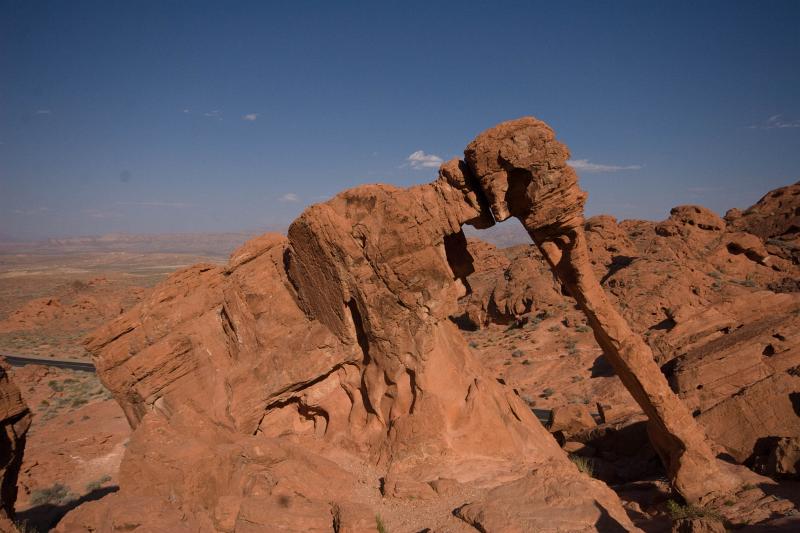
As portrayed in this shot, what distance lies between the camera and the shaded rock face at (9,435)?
9680 millimetres

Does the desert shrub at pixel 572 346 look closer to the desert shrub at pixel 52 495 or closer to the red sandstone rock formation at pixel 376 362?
the red sandstone rock formation at pixel 376 362

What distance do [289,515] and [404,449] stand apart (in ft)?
10.1

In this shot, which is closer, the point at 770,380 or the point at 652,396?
the point at 652,396

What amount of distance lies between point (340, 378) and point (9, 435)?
6.55m

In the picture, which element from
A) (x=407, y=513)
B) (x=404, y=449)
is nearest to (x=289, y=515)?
(x=407, y=513)

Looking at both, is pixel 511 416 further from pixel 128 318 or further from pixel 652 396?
pixel 128 318

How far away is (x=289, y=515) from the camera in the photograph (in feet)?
26.4

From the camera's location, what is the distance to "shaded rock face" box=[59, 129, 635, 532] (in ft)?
30.1

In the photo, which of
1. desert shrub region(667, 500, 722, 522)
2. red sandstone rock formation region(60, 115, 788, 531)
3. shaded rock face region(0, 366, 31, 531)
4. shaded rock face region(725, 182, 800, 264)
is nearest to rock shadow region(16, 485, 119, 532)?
shaded rock face region(0, 366, 31, 531)

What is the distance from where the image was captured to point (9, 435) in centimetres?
980

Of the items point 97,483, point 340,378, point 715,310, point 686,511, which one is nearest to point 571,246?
point 686,511

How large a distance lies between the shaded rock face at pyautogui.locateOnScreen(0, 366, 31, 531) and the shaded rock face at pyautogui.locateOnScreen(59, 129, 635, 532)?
156 cm

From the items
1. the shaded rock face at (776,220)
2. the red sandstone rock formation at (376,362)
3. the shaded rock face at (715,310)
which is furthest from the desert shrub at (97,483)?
the shaded rock face at (776,220)

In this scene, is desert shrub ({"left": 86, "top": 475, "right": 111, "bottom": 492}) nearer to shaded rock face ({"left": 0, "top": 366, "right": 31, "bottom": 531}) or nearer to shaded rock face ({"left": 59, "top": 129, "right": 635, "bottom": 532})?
shaded rock face ({"left": 0, "top": 366, "right": 31, "bottom": 531})
